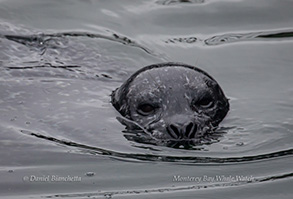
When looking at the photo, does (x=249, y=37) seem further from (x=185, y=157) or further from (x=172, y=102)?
(x=185, y=157)

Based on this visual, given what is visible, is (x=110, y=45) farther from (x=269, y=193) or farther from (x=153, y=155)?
(x=269, y=193)

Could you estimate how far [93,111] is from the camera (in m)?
8.18

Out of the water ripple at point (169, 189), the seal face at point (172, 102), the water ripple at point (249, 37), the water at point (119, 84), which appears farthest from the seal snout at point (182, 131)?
the water ripple at point (249, 37)

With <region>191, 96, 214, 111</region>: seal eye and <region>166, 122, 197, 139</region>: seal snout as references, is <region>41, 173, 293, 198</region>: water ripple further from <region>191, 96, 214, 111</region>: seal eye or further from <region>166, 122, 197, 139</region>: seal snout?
<region>191, 96, 214, 111</region>: seal eye

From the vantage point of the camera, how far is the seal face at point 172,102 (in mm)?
7434

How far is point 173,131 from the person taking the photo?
290 inches

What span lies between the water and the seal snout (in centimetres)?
16

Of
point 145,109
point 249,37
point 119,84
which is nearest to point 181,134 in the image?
point 145,109

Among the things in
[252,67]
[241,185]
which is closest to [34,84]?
[252,67]

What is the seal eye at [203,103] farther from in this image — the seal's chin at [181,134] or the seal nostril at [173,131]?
the seal nostril at [173,131]

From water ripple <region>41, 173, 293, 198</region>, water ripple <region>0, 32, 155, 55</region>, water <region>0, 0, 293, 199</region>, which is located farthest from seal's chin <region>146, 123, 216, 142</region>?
water ripple <region>0, 32, 155, 55</region>

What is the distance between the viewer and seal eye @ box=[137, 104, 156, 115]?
25.5 ft

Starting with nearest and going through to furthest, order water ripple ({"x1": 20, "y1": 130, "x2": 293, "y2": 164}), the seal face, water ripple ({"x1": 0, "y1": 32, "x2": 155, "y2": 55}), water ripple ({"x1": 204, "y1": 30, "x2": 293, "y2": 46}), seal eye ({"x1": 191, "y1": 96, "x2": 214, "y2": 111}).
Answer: water ripple ({"x1": 20, "y1": 130, "x2": 293, "y2": 164}), the seal face, seal eye ({"x1": 191, "y1": 96, "x2": 214, "y2": 111}), water ripple ({"x1": 0, "y1": 32, "x2": 155, "y2": 55}), water ripple ({"x1": 204, "y1": 30, "x2": 293, "y2": 46})

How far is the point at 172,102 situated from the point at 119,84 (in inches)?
52.6
